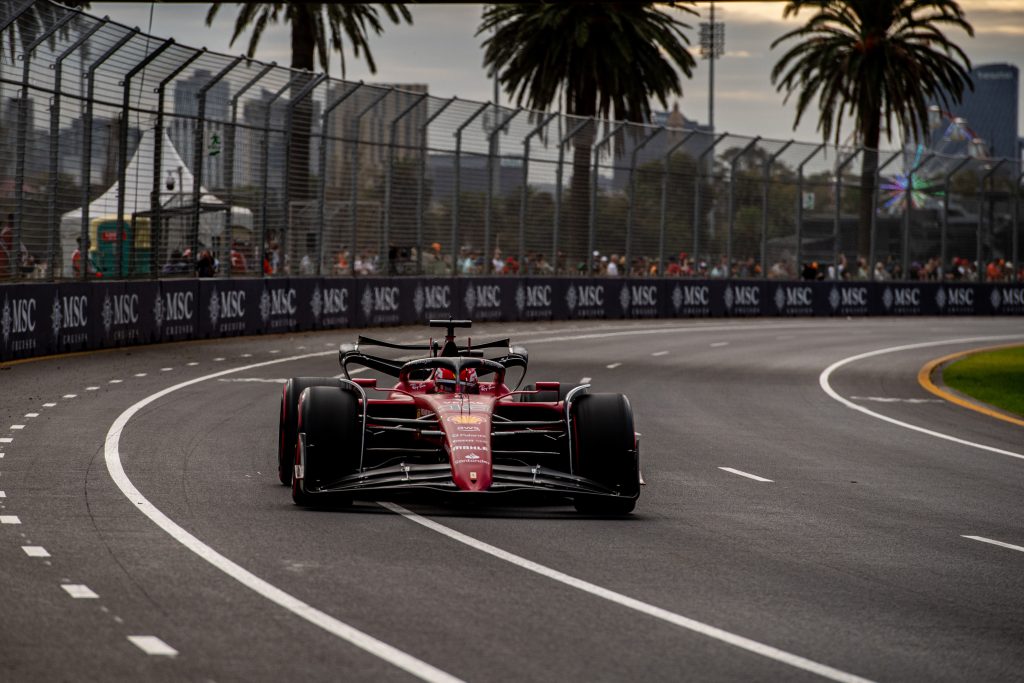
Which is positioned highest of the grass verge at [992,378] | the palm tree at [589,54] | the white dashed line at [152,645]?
the palm tree at [589,54]

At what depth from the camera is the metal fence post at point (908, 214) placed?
53906 millimetres

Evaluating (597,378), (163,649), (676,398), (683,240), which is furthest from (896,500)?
(683,240)

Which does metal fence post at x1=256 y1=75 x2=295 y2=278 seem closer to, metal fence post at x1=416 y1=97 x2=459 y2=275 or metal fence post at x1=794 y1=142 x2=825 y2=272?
metal fence post at x1=416 y1=97 x2=459 y2=275

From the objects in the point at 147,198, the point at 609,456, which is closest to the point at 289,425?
the point at 609,456

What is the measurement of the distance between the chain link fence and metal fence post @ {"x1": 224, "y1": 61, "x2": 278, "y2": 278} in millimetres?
48

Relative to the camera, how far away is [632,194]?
4491 cm

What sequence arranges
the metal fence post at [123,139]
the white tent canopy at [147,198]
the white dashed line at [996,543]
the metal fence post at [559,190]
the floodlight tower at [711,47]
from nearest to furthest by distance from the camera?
the white dashed line at [996,543], the white tent canopy at [147,198], the metal fence post at [123,139], the metal fence post at [559,190], the floodlight tower at [711,47]

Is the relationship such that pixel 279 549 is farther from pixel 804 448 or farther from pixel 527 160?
pixel 527 160

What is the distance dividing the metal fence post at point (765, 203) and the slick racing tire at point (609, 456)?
38.6 meters

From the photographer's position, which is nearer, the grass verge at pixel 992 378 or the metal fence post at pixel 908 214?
the grass verge at pixel 992 378

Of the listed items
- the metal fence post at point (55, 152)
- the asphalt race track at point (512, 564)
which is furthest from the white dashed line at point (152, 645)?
the metal fence post at point (55, 152)

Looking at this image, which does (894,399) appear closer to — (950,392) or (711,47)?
(950,392)

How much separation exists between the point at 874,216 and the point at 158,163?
30.7 meters

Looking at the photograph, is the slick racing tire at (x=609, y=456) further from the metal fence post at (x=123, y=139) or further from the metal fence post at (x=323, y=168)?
the metal fence post at (x=323, y=168)
